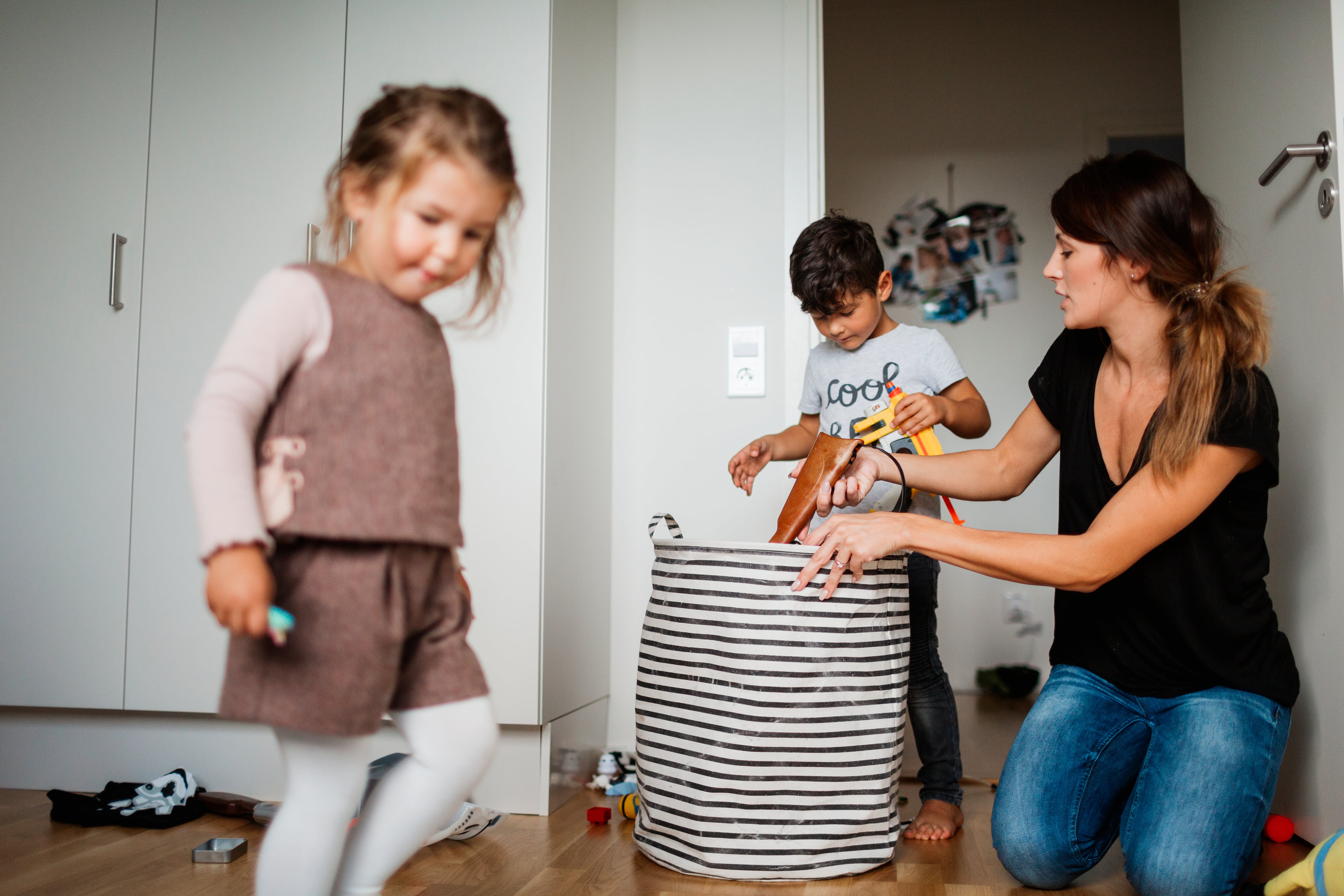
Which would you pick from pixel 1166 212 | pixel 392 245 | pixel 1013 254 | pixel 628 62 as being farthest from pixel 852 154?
pixel 392 245

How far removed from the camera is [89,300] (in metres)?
1.89

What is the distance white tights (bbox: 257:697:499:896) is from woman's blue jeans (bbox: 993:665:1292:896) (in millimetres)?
878

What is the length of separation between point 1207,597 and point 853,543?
0.49 metres

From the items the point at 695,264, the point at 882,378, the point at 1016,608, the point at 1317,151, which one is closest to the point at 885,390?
the point at 882,378

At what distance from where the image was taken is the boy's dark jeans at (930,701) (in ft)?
5.43

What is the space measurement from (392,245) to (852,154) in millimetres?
3195

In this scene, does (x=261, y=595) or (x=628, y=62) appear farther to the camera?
(x=628, y=62)

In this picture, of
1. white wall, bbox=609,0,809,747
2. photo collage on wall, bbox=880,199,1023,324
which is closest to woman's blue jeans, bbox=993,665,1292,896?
white wall, bbox=609,0,809,747

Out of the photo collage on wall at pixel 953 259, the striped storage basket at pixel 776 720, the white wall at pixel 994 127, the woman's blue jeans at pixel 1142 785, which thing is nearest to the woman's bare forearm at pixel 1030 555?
the striped storage basket at pixel 776 720

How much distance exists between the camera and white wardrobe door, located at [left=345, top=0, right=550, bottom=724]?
1729mm

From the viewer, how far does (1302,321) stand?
148cm

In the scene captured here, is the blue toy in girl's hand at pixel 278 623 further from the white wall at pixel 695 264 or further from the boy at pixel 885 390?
the white wall at pixel 695 264

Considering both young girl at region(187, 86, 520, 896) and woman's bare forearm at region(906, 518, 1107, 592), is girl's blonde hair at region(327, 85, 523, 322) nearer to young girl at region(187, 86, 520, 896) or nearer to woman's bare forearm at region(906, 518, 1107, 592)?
young girl at region(187, 86, 520, 896)

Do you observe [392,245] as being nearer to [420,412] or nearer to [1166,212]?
[420,412]
